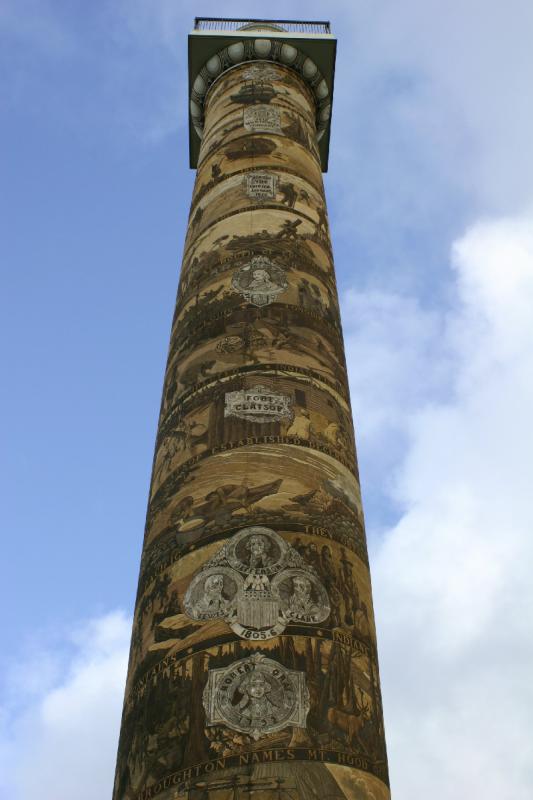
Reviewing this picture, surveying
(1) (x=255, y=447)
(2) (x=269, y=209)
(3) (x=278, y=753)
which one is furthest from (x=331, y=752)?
(2) (x=269, y=209)

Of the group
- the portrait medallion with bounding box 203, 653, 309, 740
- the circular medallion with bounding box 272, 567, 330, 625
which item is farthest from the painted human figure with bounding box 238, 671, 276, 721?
the circular medallion with bounding box 272, 567, 330, 625

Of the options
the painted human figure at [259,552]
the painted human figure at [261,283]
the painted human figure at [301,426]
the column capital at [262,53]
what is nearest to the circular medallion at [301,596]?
the painted human figure at [259,552]

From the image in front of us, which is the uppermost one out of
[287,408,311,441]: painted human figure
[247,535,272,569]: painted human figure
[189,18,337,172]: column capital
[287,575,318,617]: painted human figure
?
[189,18,337,172]: column capital

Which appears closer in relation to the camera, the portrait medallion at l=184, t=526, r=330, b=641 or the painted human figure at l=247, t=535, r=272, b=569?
the portrait medallion at l=184, t=526, r=330, b=641

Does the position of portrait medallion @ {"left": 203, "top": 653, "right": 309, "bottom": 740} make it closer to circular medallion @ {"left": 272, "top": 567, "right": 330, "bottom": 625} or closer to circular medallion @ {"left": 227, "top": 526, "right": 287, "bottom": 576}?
circular medallion @ {"left": 272, "top": 567, "right": 330, "bottom": 625}

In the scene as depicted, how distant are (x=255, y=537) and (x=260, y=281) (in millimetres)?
2455

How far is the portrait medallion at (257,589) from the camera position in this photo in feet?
15.4

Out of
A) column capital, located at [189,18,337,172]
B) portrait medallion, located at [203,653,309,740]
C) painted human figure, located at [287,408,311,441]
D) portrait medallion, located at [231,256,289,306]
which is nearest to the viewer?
portrait medallion, located at [203,653,309,740]

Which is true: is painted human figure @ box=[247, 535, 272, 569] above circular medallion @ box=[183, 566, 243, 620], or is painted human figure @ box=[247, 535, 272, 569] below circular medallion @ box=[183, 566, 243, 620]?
above

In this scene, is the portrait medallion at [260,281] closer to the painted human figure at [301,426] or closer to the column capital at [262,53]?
the painted human figure at [301,426]

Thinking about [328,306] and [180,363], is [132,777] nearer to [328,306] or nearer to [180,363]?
[180,363]

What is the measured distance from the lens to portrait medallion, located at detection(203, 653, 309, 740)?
4.29m

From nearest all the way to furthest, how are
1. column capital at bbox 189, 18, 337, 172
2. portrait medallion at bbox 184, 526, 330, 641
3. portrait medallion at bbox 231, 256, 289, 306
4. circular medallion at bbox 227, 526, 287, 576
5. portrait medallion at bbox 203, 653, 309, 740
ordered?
1. portrait medallion at bbox 203, 653, 309, 740
2. portrait medallion at bbox 184, 526, 330, 641
3. circular medallion at bbox 227, 526, 287, 576
4. portrait medallion at bbox 231, 256, 289, 306
5. column capital at bbox 189, 18, 337, 172

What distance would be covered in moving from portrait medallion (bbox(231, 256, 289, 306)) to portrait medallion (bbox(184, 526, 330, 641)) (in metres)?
2.19
